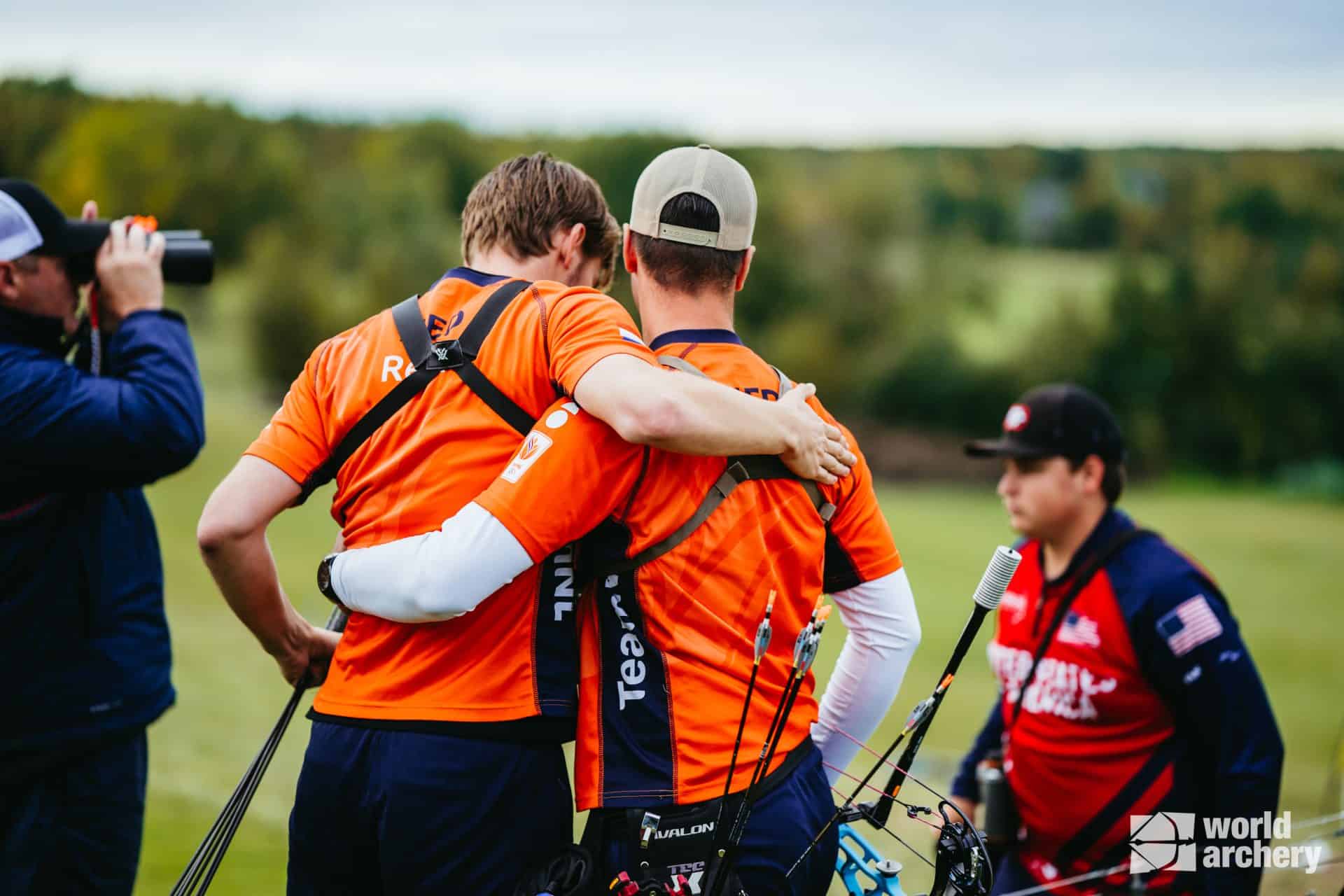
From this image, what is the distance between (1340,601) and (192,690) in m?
25.9

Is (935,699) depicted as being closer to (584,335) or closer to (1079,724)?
(584,335)

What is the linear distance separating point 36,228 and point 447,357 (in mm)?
1545

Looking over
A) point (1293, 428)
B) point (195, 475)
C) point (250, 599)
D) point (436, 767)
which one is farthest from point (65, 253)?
point (1293, 428)

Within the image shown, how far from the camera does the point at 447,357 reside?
2.46 meters

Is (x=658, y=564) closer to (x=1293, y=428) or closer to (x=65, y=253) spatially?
(x=65, y=253)

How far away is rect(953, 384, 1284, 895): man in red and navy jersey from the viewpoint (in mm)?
3291

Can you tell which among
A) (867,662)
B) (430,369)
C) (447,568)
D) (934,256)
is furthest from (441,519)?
(934,256)

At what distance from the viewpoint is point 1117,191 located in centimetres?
5812

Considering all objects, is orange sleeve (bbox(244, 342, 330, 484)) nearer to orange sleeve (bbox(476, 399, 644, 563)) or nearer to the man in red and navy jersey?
orange sleeve (bbox(476, 399, 644, 563))

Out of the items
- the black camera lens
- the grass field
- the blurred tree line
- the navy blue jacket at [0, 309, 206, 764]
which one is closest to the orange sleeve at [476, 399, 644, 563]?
the navy blue jacket at [0, 309, 206, 764]

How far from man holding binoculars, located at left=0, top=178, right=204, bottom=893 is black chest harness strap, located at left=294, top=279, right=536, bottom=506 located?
83cm

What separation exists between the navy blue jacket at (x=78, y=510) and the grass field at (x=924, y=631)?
323 cm

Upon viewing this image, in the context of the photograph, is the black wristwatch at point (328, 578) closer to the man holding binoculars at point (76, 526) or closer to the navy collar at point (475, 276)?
the navy collar at point (475, 276)

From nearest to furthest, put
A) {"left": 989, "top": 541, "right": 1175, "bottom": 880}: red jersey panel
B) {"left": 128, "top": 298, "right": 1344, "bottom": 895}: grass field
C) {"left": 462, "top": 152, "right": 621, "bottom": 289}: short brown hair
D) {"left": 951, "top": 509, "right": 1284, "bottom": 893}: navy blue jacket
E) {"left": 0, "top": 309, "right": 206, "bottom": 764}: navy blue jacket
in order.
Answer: {"left": 462, "top": 152, "right": 621, "bottom": 289}: short brown hair → {"left": 0, "top": 309, "right": 206, "bottom": 764}: navy blue jacket → {"left": 951, "top": 509, "right": 1284, "bottom": 893}: navy blue jacket → {"left": 989, "top": 541, "right": 1175, "bottom": 880}: red jersey panel → {"left": 128, "top": 298, "right": 1344, "bottom": 895}: grass field
